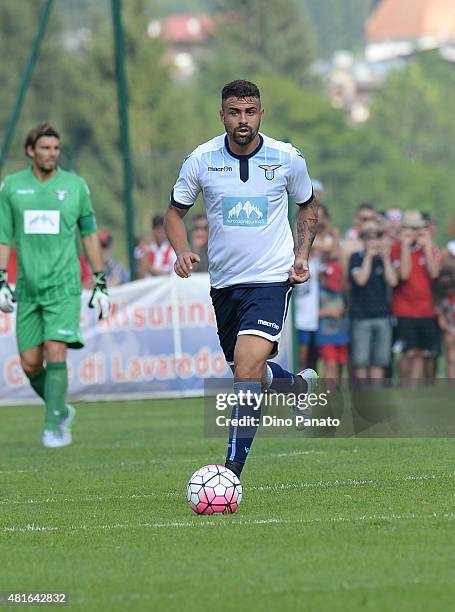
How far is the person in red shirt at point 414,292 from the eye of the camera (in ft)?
61.0

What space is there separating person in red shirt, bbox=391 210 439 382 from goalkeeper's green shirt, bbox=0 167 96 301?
6.19 metres

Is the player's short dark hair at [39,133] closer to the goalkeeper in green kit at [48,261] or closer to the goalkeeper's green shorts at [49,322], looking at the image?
the goalkeeper in green kit at [48,261]

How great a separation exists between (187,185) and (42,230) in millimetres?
4001

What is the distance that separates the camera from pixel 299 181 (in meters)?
9.46

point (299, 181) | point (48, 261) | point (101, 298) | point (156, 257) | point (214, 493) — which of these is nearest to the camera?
point (214, 493)

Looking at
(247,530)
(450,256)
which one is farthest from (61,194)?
(450,256)

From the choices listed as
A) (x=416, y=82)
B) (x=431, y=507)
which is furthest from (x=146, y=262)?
(x=416, y=82)

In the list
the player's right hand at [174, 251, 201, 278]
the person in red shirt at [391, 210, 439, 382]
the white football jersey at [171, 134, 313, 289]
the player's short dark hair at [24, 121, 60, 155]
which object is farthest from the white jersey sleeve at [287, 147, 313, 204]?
the person in red shirt at [391, 210, 439, 382]

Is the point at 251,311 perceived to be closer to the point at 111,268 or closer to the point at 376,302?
the point at 376,302

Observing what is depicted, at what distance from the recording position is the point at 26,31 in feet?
265

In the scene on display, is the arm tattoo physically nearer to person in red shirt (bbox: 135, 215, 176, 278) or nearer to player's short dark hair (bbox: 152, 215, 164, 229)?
person in red shirt (bbox: 135, 215, 176, 278)

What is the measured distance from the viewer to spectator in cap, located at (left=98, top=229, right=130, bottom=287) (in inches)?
783

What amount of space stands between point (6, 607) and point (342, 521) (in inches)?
90.0

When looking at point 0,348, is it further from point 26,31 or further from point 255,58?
point 255,58
